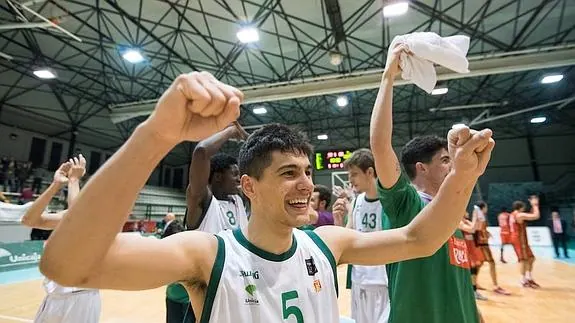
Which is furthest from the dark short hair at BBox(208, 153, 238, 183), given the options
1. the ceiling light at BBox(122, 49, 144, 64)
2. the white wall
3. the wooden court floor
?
the white wall

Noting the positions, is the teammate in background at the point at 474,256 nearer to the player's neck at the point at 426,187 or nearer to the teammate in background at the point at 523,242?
the teammate in background at the point at 523,242

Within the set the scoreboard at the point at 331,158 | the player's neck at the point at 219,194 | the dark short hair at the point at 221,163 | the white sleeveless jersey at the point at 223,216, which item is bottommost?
the white sleeveless jersey at the point at 223,216

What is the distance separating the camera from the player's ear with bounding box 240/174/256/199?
1407 mm

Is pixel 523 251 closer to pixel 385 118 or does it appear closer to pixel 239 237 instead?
pixel 385 118

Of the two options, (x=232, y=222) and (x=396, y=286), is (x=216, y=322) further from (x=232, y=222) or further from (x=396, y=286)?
(x=232, y=222)

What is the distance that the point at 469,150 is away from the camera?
48.6 inches

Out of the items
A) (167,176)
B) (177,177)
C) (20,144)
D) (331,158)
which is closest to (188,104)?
(331,158)

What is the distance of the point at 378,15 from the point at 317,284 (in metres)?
10.1

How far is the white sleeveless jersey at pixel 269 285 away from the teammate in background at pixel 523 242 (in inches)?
308

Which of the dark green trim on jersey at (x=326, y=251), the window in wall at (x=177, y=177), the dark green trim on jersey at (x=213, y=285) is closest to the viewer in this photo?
the dark green trim on jersey at (x=213, y=285)

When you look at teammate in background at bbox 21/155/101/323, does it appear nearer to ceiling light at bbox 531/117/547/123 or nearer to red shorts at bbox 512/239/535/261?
red shorts at bbox 512/239/535/261

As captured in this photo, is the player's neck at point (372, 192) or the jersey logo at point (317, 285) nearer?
the jersey logo at point (317, 285)

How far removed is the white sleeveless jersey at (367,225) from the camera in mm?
3129

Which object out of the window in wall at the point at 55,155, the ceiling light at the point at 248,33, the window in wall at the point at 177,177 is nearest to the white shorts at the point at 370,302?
the ceiling light at the point at 248,33
